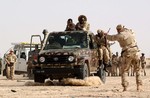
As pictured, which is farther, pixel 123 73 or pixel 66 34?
pixel 66 34

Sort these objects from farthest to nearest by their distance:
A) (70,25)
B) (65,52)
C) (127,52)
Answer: (70,25)
(65,52)
(127,52)

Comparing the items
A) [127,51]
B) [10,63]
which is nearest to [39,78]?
[127,51]

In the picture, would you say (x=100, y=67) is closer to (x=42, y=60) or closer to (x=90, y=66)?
(x=90, y=66)

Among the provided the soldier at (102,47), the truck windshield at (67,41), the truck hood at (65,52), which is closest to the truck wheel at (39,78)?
the truck hood at (65,52)

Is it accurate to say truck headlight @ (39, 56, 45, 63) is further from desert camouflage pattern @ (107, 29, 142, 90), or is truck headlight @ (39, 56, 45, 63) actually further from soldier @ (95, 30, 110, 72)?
desert camouflage pattern @ (107, 29, 142, 90)

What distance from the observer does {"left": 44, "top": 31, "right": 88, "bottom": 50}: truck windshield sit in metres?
15.3

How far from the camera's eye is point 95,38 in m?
16.2

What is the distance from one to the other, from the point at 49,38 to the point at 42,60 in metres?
1.31

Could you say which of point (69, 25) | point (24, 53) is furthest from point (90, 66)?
point (24, 53)

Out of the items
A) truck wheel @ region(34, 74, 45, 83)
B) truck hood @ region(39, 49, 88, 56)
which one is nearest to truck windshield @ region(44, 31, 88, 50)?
truck hood @ region(39, 49, 88, 56)

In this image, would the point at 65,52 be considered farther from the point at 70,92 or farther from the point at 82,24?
the point at 70,92

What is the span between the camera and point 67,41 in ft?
50.5

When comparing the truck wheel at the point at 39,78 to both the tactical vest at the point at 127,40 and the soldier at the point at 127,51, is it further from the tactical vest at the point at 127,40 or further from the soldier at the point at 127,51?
the tactical vest at the point at 127,40

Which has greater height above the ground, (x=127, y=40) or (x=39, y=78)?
(x=127, y=40)
